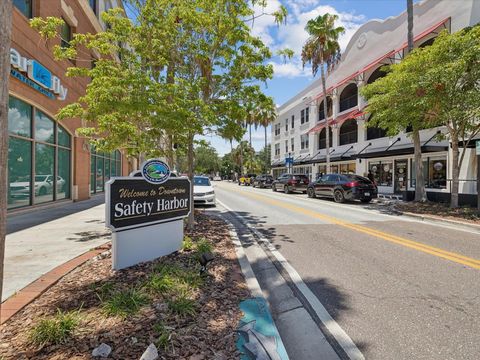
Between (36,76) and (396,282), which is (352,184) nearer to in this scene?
(396,282)

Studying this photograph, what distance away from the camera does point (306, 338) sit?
10.7 feet

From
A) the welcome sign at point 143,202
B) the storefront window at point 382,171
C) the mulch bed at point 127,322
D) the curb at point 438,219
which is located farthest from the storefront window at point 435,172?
the mulch bed at point 127,322

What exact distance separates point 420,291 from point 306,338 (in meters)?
2.24

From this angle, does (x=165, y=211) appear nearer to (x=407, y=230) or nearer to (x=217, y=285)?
(x=217, y=285)

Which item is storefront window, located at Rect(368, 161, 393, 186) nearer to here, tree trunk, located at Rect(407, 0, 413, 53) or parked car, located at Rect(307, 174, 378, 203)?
parked car, located at Rect(307, 174, 378, 203)

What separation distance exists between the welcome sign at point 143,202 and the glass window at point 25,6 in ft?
32.7

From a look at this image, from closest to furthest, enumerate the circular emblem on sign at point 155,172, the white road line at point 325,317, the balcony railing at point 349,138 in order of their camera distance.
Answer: the white road line at point 325,317 → the circular emblem on sign at point 155,172 → the balcony railing at point 349,138

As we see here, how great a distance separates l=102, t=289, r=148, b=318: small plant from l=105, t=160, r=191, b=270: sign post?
1.09m

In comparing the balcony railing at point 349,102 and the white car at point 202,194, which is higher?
the balcony railing at point 349,102

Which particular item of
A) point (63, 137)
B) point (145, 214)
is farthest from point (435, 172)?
point (63, 137)

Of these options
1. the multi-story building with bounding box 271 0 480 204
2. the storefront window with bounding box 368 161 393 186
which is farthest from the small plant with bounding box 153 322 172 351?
the storefront window with bounding box 368 161 393 186

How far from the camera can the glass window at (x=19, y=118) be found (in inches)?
395

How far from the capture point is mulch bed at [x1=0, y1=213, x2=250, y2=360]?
8.72ft

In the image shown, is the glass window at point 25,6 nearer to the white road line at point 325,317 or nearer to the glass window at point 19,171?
the glass window at point 19,171
